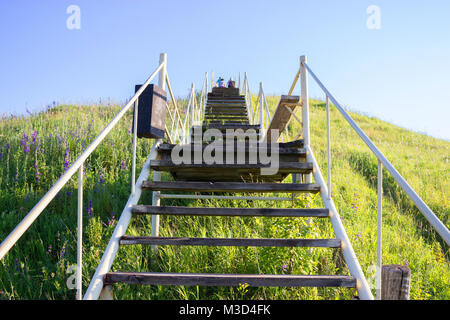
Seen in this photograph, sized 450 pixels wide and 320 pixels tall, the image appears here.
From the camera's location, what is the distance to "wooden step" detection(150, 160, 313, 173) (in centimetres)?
309

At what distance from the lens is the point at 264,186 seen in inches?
114

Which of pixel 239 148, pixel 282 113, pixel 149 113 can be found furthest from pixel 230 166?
pixel 282 113

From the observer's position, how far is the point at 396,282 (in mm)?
1730

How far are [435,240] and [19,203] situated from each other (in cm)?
612

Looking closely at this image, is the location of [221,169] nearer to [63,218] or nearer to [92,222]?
[92,222]

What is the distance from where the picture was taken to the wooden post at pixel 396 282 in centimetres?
172

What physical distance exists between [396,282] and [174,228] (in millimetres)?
2775

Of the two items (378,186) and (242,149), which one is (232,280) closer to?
(378,186)

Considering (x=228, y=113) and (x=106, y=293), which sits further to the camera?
(x=228, y=113)

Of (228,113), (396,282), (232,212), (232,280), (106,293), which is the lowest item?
(106,293)

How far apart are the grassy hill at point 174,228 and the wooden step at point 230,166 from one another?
1.12 ft

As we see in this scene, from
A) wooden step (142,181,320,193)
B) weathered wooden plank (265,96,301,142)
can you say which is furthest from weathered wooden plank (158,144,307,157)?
weathered wooden plank (265,96,301,142)
